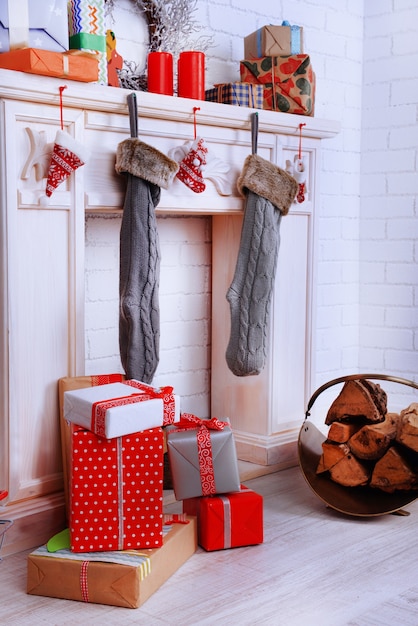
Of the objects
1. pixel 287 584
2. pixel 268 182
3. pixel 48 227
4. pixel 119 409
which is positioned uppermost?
pixel 268 182

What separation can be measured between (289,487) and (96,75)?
1560 millimetres

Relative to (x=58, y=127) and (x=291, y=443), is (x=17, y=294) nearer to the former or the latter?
(x=58, y=127)

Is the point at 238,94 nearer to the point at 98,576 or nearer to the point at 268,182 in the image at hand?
the point at 268,182

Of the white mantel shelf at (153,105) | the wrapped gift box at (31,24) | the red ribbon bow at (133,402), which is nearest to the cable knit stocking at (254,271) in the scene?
the white mantel shelf at (153,105)

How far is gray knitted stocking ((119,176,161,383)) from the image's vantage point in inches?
98.9

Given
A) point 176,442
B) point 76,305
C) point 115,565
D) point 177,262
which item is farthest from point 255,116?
point 115,565

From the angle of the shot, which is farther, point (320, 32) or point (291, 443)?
point (320, 32)

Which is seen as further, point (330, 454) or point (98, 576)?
point (330, 454)

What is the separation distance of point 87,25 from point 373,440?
1.57m

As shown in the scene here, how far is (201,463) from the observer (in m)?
2.32

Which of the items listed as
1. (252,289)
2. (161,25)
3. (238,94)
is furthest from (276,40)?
(252,289)

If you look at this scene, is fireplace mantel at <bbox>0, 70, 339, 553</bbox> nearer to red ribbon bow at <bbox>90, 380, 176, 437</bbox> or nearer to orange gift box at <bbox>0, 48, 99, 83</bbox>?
orange gift box at <bbox>0, 48, 99, 83</bbox>

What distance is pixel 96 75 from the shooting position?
2340 millimetres

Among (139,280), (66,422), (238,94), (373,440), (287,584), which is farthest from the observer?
(238,94)
